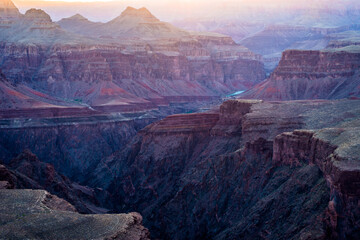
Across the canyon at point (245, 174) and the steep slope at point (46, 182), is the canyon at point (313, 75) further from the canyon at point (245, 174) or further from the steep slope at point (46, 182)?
the steep slope at point (46, 182)

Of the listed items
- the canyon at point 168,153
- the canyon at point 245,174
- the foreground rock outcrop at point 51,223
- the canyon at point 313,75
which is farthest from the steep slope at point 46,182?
the canyon at point 313,75

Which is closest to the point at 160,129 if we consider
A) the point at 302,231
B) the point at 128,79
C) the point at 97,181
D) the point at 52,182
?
the point at 97,181

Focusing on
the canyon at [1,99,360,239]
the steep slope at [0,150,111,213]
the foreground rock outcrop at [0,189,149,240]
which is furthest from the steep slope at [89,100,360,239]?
the foreground rock outcrop at [0,189,149,240]

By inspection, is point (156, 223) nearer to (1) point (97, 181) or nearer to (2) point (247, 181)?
(2) point (247, 181)

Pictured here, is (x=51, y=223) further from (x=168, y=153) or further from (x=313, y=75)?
(x=313, y=75)

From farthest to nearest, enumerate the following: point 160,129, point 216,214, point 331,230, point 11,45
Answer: point 11,45 < point 160,129 < point 216,214 < point 331,230
